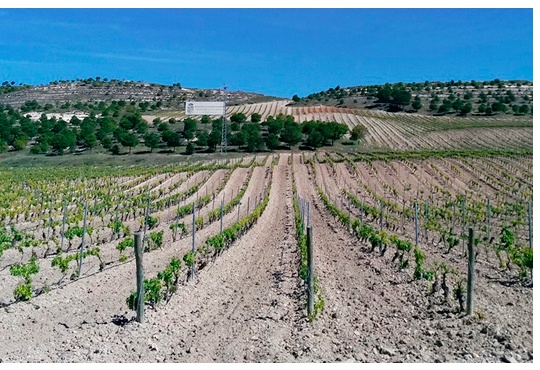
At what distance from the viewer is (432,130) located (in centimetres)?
7731

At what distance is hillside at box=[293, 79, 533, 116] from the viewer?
321 ft

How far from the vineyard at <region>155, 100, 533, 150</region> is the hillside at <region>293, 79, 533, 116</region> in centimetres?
790

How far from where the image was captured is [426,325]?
338 inches

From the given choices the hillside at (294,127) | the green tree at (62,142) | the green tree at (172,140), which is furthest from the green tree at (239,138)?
the green tree at (62,142)

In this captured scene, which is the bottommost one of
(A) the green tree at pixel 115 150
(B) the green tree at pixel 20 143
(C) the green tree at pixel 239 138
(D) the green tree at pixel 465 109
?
(A) the green tree at pixel 115 150

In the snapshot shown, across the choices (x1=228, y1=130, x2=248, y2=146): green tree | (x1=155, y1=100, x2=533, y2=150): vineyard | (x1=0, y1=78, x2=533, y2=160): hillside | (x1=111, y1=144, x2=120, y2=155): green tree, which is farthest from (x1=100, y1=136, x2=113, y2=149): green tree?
(x1=155, y1=100, x2=533, y2=150): vineyard

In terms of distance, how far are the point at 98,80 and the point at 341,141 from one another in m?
126

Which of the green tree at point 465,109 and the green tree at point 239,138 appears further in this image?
the green tree at point 465,109

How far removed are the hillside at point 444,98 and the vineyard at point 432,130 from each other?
311 inches

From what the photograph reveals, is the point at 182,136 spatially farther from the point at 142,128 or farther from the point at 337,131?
the point at 337,131

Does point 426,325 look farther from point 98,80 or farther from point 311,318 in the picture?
point 98,80

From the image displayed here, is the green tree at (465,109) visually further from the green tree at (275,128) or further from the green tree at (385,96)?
the green tree at (275,128)

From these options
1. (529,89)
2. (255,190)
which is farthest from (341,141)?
(529,89)

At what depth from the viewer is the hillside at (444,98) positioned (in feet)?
321
